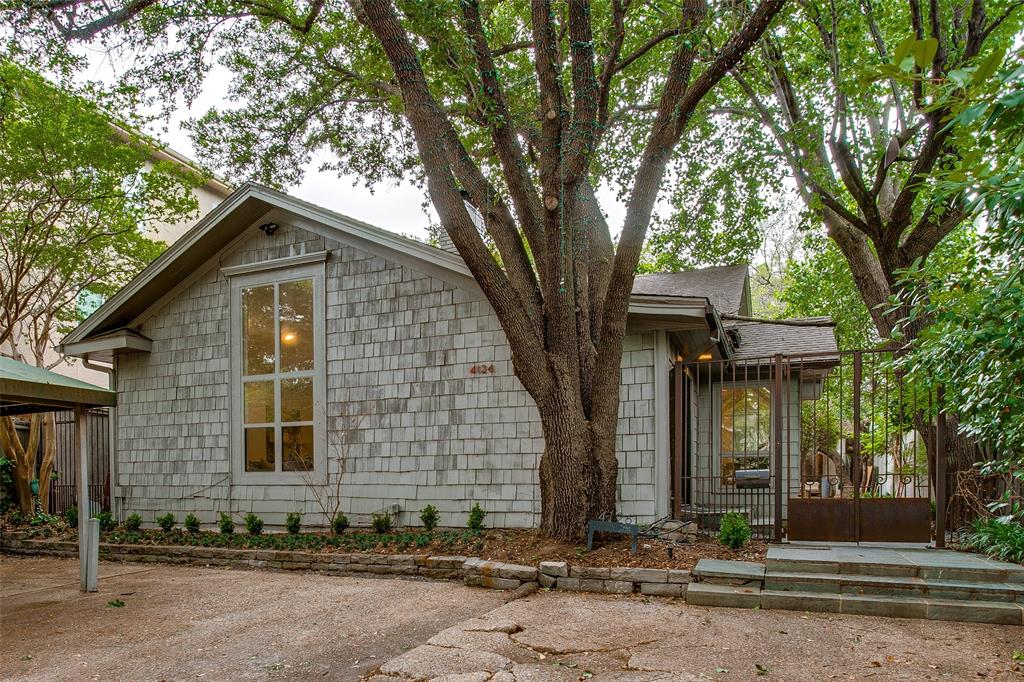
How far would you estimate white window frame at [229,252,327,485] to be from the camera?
381 inches

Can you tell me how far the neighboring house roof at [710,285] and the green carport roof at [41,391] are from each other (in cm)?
767

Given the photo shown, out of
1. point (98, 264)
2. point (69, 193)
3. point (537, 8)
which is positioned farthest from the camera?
point (98, 264)

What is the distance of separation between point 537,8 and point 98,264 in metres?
11.4

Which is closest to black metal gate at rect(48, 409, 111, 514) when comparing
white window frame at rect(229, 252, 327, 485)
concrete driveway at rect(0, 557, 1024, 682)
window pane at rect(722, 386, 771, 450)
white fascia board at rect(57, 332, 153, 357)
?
white fascia board at rect(57, 332, 153, 357)

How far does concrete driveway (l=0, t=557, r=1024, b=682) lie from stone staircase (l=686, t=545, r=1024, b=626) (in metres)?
0.16

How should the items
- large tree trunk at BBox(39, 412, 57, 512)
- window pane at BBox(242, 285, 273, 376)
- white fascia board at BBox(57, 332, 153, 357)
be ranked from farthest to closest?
large tree trunk at BBox(39, 412, 57, 512) < white fascia board at BBox(57, 332, 153, 357) < window pane at BBox(242, 285, 273, 376)

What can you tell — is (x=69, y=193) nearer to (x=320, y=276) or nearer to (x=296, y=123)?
(x=296, y=123)

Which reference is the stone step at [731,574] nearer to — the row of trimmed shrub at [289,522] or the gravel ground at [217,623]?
the gravel ground at [217,623]

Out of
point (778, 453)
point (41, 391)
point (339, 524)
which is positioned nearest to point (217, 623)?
point (41, 391)

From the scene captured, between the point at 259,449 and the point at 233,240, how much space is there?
9.97 feet

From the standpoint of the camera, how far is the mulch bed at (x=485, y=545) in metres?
6.73

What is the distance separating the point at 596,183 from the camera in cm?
1117

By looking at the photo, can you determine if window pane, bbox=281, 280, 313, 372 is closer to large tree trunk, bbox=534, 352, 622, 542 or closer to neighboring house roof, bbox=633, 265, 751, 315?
large tree trunk, bbox=534, 352, 622, 542

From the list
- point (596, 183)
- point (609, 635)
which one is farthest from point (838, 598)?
point (596, 183)
